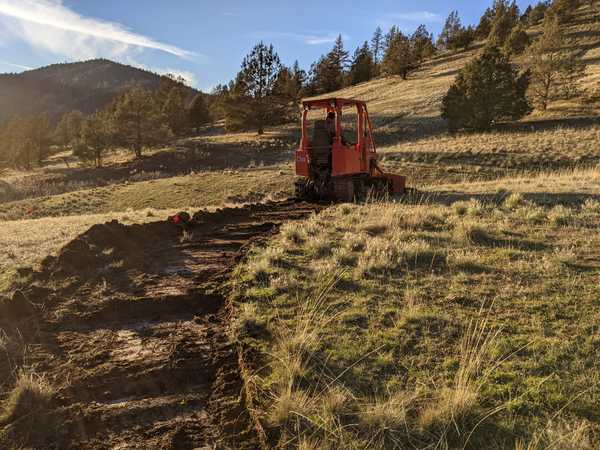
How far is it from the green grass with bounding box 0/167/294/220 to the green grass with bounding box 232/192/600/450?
53.6ft

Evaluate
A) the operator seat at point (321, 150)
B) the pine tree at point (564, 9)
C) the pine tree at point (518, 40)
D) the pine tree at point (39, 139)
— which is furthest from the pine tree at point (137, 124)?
the pine tree at point (564, 9)

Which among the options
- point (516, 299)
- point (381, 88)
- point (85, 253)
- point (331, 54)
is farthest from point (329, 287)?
point (331, 54)

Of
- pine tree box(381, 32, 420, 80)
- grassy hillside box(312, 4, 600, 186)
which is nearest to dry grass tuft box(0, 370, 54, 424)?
grassy hillside box(312, 4, 600, 186)

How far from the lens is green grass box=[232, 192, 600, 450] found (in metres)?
3.07

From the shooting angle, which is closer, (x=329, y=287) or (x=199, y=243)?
(x=329, y=287)

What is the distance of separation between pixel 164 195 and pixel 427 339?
2327cm

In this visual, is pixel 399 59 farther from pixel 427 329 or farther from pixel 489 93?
pixel 427 329

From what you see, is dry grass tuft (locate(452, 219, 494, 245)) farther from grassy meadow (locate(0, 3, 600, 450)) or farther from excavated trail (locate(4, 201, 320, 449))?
excavated trail (locate(4, 201, 320, 449))

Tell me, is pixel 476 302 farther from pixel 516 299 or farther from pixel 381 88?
pixel 381 88

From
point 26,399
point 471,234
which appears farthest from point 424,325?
point 471,234

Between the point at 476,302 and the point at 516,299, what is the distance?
48 cm

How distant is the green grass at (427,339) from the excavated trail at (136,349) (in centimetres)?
37

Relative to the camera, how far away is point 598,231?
7.77 metres

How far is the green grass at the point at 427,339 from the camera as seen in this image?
3.07 m
